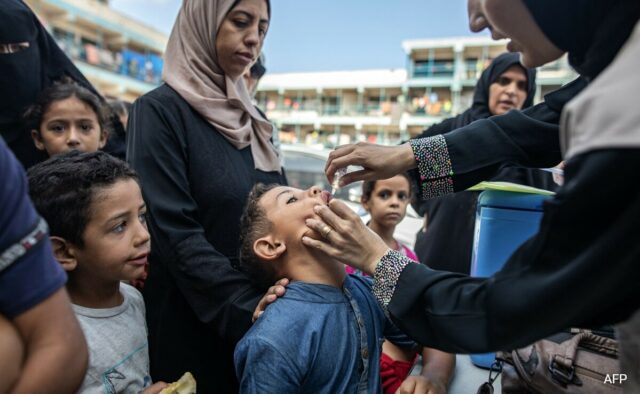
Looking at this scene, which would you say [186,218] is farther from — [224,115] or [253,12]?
[253,12]

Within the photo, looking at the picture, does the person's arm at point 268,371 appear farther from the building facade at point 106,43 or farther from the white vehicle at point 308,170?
the building facade at point 106,43

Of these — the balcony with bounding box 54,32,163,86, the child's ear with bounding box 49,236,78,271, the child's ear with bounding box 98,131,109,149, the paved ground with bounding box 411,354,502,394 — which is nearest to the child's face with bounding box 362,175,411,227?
the paved ground with bounding box 411,354,502,394

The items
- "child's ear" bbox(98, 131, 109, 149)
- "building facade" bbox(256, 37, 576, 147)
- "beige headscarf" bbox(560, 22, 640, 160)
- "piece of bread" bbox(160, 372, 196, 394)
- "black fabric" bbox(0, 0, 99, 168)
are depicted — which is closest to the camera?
"beige headscarf" bbox(560, 22, 640, 160)

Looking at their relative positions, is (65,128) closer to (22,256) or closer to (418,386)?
(22,256)

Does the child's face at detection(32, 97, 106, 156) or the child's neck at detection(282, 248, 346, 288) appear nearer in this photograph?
the child's neck at detection(282, 248, 346, 288)

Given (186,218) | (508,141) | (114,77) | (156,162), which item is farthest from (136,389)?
(114,77)

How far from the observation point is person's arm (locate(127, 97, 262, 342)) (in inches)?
56.1

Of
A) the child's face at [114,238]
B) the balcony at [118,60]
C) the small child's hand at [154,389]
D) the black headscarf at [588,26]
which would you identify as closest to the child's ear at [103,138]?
the child's face at [114,238]

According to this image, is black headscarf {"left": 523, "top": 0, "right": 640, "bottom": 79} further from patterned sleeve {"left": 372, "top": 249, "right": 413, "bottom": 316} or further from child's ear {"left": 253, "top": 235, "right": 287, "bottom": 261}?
child's ear {"left": 253, "top": 235, "right": 287, "bottom": 261}

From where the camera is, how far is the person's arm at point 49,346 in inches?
29.6

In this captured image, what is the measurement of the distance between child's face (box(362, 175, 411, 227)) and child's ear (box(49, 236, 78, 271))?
1919 mm

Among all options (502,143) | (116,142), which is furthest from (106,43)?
(502,143)

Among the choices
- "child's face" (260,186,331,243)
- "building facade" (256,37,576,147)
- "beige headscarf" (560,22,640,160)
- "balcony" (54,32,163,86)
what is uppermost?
"beige headscarf" (560,22,640,160)

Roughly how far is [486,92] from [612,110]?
262 cm
